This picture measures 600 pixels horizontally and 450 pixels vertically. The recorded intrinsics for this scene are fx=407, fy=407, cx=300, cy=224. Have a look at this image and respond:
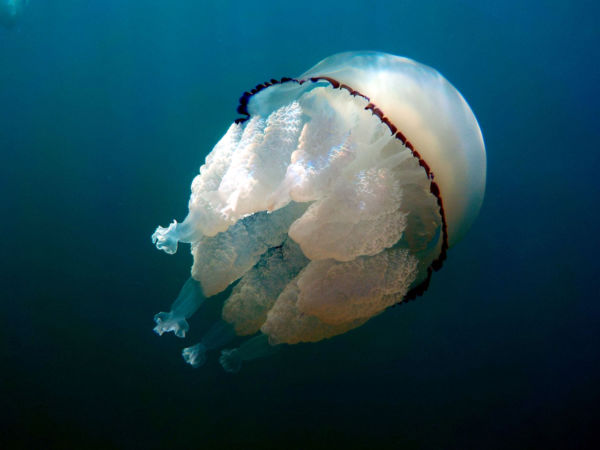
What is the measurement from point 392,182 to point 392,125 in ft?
0.98

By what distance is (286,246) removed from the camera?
87.0 inches

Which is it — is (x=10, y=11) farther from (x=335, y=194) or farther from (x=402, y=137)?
(x=402, y=137)

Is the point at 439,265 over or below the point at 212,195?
below

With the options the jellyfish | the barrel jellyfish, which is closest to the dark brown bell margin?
the barrel jellyfish

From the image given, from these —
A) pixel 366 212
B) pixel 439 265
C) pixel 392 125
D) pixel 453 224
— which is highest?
pixel 392 125

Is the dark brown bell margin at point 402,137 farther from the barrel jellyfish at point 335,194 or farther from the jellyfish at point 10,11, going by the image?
the jellyfish at point 10,11

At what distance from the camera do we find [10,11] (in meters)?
3.54

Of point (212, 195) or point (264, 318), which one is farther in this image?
point (264, 318)

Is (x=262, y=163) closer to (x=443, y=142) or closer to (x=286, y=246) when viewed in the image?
(x=286, y=246)

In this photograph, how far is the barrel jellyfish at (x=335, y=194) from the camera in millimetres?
1768

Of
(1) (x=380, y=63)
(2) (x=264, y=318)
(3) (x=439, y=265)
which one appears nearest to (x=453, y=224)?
(3) (x=439, y=265)

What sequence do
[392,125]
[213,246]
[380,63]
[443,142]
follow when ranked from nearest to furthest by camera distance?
[392,125]
[443,142]
[380,63]
[213,246]

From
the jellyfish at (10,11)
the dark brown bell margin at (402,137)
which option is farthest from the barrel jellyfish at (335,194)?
the jellyfish at (10,11)

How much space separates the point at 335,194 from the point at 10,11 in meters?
3.61
